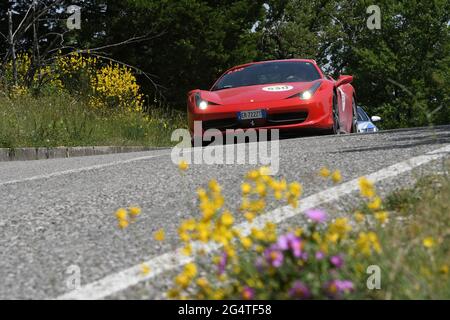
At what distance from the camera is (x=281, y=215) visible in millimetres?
4883

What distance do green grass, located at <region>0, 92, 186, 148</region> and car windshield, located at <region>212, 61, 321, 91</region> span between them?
3.49 metres

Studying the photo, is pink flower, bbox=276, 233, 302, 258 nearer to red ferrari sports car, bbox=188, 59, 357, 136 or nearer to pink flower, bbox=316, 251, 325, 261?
pink flower, bbox=316, 251, 325, 261

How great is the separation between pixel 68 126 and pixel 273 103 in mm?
5683

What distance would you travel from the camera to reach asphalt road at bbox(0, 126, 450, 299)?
4.63 metres

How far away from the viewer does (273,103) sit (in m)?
11.5

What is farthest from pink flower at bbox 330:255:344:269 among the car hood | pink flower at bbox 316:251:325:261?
the car hood

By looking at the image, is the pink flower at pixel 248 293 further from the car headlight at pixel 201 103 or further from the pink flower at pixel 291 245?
the car headlight at pixel 201 103

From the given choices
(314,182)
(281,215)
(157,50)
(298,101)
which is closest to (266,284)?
(281,215)

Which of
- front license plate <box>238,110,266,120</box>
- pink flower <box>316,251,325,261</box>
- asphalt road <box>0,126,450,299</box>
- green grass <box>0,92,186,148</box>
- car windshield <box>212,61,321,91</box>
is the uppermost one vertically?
car windshield <box>212,61,321,91</box>

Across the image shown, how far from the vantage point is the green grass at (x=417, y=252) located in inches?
135

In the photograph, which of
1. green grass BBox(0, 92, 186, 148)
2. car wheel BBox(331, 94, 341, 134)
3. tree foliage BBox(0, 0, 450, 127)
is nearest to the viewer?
car wheel BBox(331, 94, 341, 134)

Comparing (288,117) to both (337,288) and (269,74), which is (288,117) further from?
(337,288)

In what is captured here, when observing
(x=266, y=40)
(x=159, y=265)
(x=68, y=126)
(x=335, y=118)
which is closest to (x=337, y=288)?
(x=159, y=265)
